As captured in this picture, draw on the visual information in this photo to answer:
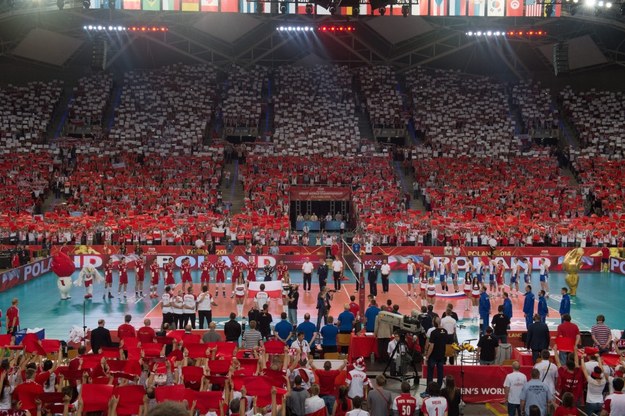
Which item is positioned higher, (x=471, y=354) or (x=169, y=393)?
(x=169, y=393)

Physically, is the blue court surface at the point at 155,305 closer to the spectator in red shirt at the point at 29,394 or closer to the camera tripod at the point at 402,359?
the camera tripod at the point at 402,359

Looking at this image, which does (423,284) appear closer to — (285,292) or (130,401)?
(285,292)

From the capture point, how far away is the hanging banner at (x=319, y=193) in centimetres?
4469

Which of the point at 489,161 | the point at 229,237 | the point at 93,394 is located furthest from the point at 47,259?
the point at 489,161

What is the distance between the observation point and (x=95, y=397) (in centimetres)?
1084

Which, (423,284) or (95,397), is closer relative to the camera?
(95,397)

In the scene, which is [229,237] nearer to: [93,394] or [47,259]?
[47,259]

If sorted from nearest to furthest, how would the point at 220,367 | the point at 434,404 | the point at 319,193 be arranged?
the point at 434,404 → the point at 220,367 → the point at 319,193

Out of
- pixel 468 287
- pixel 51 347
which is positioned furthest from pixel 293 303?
pixel 51 347

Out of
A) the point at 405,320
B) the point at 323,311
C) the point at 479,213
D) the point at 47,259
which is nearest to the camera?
the point at 405,320

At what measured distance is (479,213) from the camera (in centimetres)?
4216

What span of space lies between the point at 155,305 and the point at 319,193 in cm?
1962

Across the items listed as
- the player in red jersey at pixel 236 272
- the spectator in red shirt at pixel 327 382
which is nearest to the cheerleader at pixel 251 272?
the player in red jersey at pixel 236 272

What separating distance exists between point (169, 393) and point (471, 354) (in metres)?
10.3
